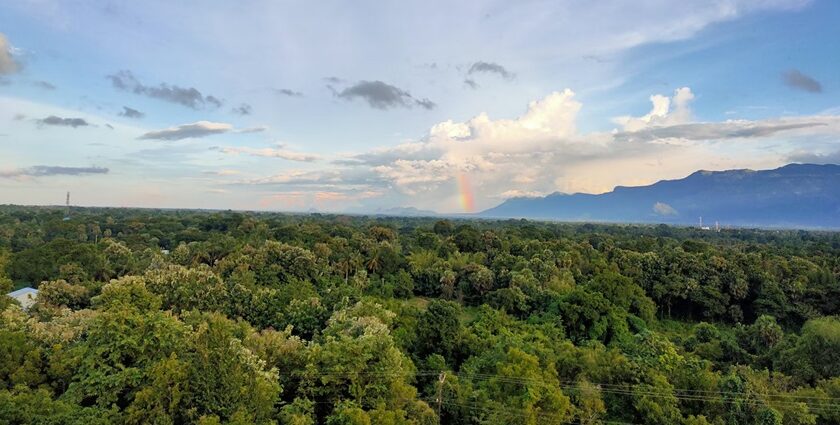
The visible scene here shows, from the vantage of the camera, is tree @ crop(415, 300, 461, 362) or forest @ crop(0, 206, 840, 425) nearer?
forest @ crop(0, 206, 840, 425)

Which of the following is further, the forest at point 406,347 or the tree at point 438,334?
the tree at point 438,334

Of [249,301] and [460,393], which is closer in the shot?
[460,393]

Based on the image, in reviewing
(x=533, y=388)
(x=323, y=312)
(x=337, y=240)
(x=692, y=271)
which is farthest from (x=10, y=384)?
(x=692, y=271)

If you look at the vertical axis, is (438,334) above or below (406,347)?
above

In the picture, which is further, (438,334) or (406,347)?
(438,334)

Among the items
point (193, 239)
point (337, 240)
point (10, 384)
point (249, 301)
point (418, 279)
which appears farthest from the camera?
point (193, 239)

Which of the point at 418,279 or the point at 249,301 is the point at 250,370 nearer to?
the point at 249,301

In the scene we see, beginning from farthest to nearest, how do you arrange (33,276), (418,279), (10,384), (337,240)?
(337,240)
(418,279)
(33,276)
(10,384)

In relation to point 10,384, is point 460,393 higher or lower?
lower
